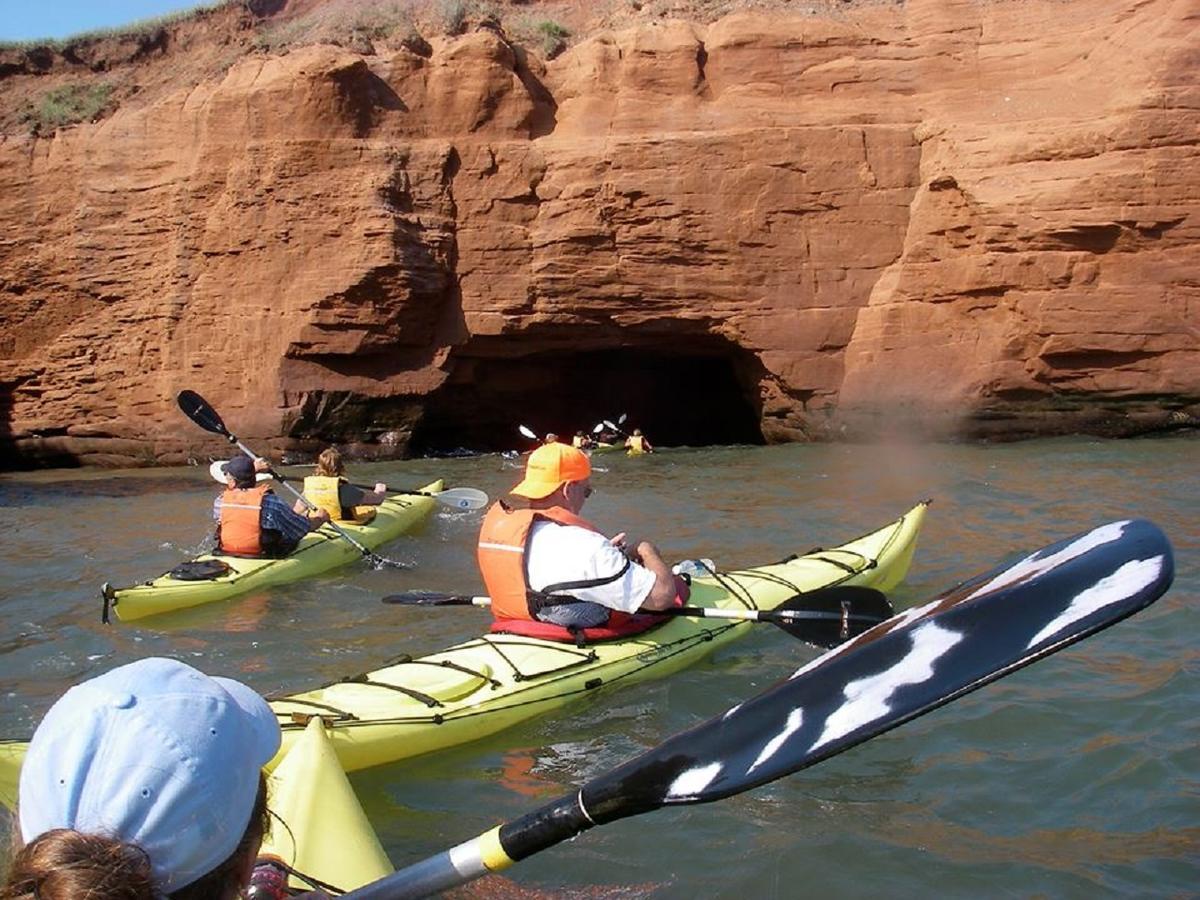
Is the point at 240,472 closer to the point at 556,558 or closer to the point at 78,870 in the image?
the point at 556,558

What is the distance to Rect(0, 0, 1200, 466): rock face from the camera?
1428 centimetres

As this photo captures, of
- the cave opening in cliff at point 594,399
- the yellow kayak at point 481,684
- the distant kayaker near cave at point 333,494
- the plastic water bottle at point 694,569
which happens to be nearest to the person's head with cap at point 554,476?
the yellow kayak at point 481,684

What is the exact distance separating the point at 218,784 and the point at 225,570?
6.14m

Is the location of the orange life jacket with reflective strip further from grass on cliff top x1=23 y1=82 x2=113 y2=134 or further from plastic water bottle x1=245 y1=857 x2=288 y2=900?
grass on cliff top x1=23 y1=82 x2=113 y2=134

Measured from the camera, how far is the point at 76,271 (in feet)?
54.0

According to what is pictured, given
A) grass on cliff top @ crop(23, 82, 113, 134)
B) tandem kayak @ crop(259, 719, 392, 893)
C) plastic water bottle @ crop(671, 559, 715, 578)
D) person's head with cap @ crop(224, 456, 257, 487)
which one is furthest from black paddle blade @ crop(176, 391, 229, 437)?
grass on cliff top @ crop(23, 82, 113, 134)

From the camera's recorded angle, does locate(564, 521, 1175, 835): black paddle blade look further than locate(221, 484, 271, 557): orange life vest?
No

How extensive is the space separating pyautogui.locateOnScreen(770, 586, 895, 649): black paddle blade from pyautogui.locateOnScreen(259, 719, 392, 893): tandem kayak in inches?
92.2

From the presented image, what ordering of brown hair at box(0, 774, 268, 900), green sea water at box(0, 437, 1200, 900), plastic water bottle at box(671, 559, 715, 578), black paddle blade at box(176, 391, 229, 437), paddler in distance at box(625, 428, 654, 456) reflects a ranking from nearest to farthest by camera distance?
1. brown hair at box(0, 774, 268, 900)
2. green sea water at box(0, 437, 1200, 900)
3. plastic water bottle at box(671, 559, 715, 578)
4. black paddle blade at box(176, 391, 229, 437)
5. paddler in distance at box(625, 428, 654, 456)

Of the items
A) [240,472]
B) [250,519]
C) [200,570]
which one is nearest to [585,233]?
[240,472]

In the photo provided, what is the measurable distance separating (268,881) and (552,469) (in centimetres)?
276

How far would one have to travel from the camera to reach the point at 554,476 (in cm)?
465

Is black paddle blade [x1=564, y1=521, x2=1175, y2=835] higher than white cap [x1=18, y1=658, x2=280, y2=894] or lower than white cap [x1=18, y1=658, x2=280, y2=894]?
lower

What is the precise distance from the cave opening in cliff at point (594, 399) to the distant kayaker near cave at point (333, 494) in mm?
7863
